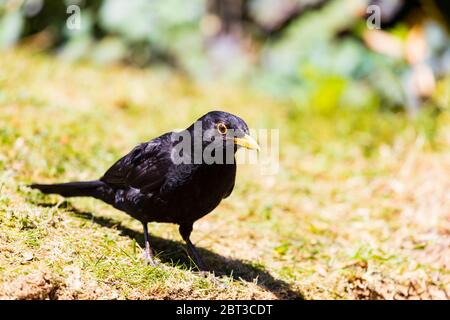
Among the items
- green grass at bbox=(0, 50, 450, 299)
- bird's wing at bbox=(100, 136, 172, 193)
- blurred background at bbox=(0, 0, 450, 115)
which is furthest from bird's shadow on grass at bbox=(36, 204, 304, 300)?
blurred background at bbox=(0, 0, 450, 115)

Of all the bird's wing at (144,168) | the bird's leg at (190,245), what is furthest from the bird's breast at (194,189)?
the bird's leg at (190,245)

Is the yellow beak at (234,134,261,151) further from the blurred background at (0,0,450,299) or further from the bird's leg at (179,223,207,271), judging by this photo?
the blurred background at (0,0,450,299)

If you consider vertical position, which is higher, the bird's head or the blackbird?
the bird's head

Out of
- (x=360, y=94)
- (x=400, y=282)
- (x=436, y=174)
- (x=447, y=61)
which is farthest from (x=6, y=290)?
(x=447, y=61)

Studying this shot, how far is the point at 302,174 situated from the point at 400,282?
258cm

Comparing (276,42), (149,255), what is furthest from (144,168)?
(276,42)

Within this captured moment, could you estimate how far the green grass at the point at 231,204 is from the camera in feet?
12.6

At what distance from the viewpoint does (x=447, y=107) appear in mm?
7426

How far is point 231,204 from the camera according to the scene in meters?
5.79

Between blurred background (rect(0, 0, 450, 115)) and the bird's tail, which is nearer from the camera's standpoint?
the bird's tail

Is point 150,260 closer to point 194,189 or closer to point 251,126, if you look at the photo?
point 194,189

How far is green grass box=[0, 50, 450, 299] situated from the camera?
3834mm
